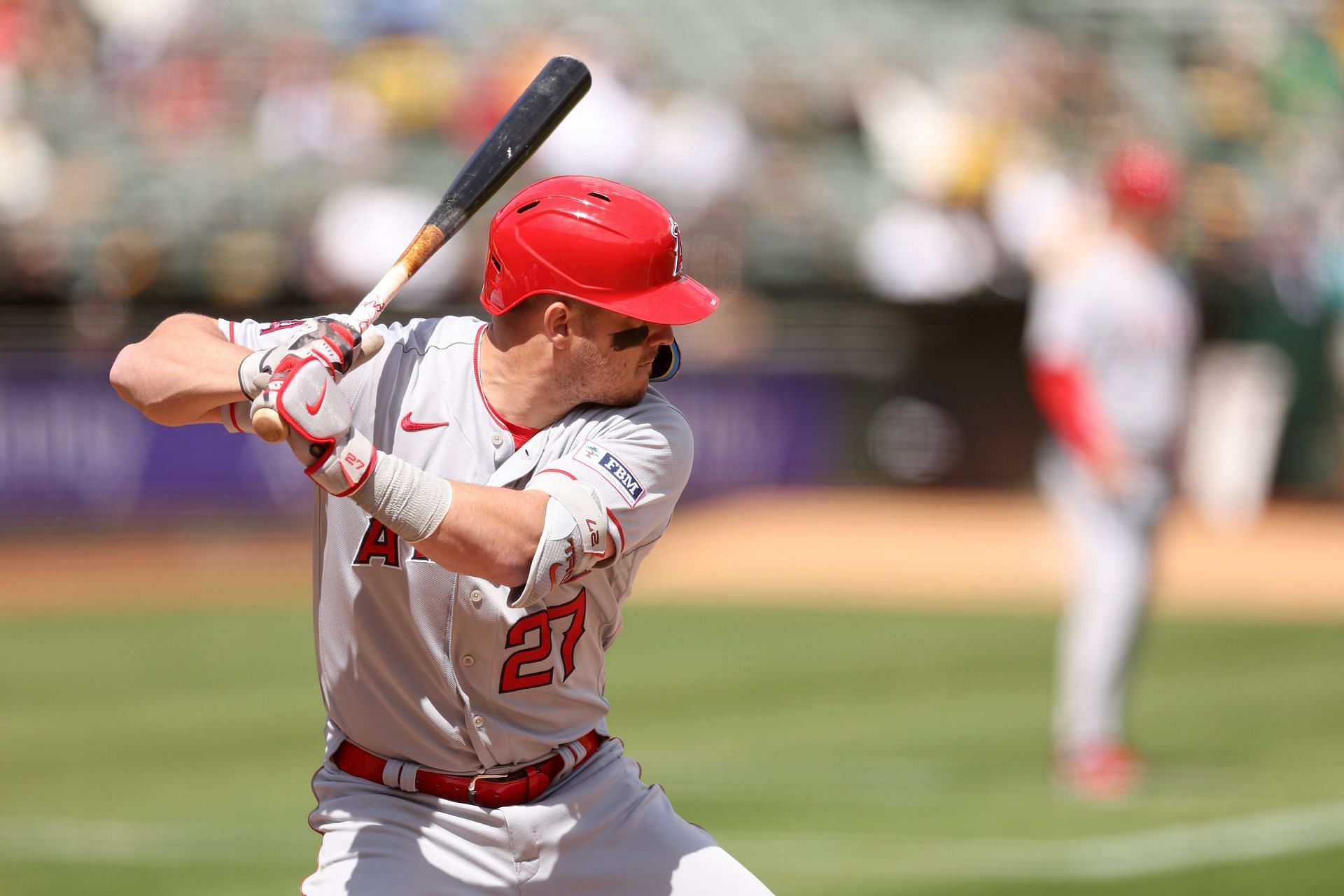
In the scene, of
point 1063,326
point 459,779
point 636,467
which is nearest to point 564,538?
point 636,467

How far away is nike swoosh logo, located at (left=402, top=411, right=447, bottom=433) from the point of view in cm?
357

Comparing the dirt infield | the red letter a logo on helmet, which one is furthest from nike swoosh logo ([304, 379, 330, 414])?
Answer: the dirt infield

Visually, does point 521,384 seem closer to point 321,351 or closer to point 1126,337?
point 321,351

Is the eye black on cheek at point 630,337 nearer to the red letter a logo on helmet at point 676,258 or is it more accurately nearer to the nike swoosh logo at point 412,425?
the red letter a logo on helmet at point 676,258

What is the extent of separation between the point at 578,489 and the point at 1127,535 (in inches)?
196

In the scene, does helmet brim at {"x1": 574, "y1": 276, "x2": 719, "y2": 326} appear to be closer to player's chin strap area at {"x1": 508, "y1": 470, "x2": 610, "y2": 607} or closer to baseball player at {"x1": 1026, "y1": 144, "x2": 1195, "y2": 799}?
player's chin strap area at {"x1": 508, "y1": 470, "x2": 610, "y2": 607}

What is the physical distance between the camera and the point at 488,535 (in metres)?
3.15

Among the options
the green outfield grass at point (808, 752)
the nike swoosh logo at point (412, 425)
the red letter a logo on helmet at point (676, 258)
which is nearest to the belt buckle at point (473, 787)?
the nike swoosh logo at point (412, 425)

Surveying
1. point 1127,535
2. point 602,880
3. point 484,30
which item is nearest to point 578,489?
point 602,880

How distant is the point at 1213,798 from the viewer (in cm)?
751

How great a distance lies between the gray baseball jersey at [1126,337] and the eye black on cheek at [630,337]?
181 inches

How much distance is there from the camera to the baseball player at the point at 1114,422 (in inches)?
305

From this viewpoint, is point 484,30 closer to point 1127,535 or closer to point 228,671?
point 228,671

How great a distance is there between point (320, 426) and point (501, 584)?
0.53 metres
